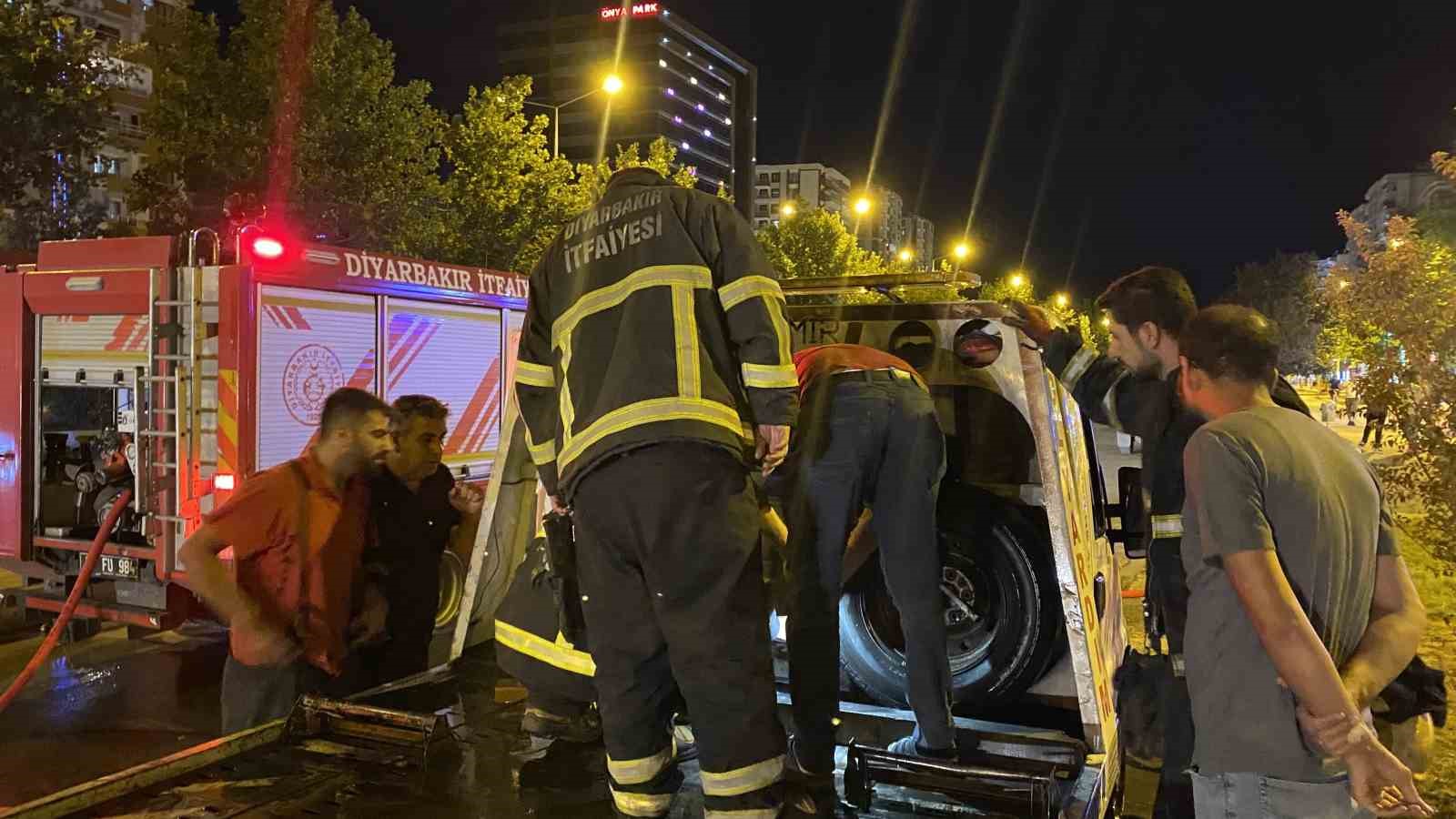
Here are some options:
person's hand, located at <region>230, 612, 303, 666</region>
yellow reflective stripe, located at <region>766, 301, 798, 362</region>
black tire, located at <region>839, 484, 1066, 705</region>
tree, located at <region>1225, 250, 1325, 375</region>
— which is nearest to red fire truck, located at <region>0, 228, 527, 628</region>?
person's hand, located at <region>230, 612, 303, 666</region>

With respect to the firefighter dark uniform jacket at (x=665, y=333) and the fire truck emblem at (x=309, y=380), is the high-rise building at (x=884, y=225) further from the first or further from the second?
the firefighter dark uniform jacket at (x=665, y=333)

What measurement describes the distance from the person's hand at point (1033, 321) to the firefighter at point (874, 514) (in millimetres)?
440

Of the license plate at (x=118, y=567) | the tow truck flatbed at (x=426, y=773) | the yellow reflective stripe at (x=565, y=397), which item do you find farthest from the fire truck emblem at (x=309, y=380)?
the yellow reflective stripe at (x=565, y=397)

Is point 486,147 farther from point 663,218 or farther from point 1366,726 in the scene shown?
point 1366,726

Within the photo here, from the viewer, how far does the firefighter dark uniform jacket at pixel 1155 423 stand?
2938 millimetres

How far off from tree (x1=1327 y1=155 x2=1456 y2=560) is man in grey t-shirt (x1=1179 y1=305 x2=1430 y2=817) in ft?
14.9

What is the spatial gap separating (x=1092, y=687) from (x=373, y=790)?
2073 millimetres

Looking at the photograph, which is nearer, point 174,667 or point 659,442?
point 659,442

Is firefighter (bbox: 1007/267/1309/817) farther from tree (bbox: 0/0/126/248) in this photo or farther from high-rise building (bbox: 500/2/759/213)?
high-rise building (bbox: 500/2/759/213)

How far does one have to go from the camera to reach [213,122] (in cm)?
1489

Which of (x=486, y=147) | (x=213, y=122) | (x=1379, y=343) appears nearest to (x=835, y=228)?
(x=486, y=147)

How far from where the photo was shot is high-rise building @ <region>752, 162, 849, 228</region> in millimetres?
140125

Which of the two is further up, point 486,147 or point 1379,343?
point 486,147

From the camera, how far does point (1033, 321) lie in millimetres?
3482
